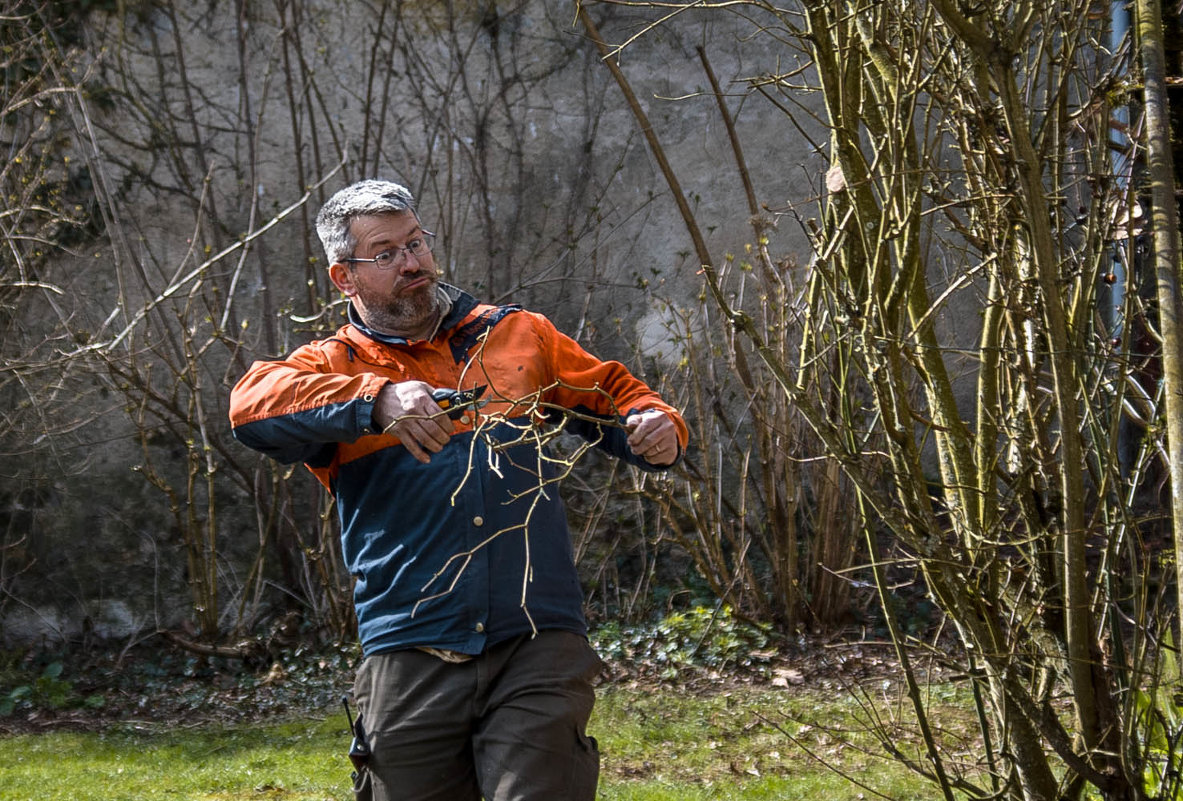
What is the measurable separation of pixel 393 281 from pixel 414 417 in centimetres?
61

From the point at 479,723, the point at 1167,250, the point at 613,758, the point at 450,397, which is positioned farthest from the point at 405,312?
the point at 613,758

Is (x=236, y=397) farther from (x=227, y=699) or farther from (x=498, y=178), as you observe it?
(x=498, y=178)

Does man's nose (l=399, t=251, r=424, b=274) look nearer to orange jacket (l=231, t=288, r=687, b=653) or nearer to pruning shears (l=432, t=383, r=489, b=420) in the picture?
orange jacket (l=231, t=288, r=687, b=653)

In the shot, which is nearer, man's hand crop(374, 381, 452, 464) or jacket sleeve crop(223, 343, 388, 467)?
man's hand crop(374, 381, 452, 464)

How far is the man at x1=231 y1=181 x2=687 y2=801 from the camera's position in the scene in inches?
108

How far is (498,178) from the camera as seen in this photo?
30.2ft

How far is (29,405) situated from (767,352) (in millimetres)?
6523

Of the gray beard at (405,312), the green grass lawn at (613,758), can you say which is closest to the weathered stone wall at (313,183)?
the green grass lawn at (613,758)

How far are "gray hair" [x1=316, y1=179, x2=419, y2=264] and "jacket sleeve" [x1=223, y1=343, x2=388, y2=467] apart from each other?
33 cm

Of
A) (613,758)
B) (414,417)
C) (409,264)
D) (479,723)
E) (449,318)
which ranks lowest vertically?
(613,758)

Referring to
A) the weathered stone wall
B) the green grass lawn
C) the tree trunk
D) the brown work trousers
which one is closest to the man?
the brown work trousers

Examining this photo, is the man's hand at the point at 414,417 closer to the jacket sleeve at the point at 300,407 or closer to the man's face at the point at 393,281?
the jacket sleeve at the point at 300,407

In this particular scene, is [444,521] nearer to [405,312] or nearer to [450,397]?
[450,397]

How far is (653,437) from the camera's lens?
111 inches
